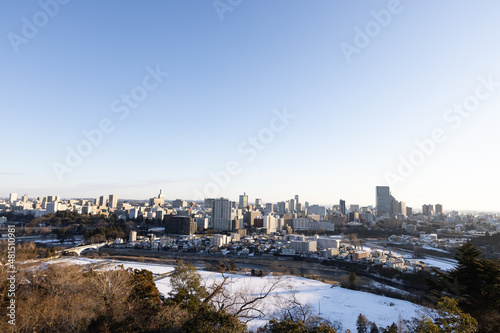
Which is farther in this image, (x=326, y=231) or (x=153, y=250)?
(x=326, y=231)

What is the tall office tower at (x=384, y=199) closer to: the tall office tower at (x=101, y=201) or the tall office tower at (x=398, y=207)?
the tall office tower at (x=398, y=207)

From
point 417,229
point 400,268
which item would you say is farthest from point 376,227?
point 400,268

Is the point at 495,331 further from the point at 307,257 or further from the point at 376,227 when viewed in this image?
the point at 376,227

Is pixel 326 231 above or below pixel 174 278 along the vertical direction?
below

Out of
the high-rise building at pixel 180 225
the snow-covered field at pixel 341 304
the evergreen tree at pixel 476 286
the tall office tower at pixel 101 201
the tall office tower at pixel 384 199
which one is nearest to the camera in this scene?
the evergreen tree at pixel 476 286

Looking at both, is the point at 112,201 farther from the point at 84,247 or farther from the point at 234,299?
the point at 234,299

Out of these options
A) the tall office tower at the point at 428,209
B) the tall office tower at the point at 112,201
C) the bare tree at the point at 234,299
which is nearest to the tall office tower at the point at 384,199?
the tall office tower at the point at 428,209

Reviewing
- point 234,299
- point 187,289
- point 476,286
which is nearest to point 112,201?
point 187,289

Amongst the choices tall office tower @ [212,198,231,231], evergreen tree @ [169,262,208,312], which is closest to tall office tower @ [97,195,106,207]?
tall office tower @ [212,198,231,231]

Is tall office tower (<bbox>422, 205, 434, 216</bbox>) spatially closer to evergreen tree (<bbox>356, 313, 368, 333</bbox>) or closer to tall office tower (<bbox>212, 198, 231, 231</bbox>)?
tall office tower (<bbox>212, 198, 231, 231</bbox>)
